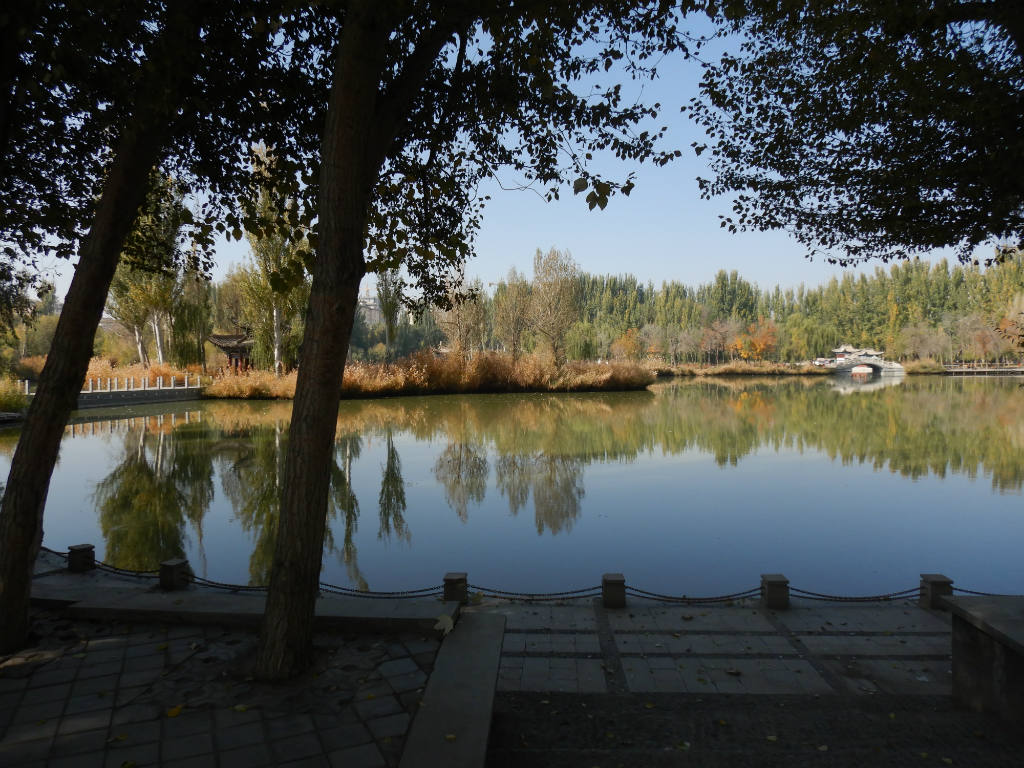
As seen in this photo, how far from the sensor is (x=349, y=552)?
688 centimetres

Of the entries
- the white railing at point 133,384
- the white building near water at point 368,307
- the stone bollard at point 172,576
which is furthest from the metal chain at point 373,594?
the white building near water at point 368,307

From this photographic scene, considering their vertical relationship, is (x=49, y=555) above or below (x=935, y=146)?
below

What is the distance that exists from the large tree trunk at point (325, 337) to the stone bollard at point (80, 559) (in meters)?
3.70

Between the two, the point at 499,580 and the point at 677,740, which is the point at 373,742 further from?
the point at 499,580

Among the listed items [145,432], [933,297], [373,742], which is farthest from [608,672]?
[933,297]

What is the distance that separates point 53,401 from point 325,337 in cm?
164

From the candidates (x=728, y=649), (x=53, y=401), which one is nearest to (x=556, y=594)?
(x=728, y=649)

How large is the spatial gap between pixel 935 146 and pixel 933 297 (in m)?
73.4

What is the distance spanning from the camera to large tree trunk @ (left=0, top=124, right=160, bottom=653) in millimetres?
3338

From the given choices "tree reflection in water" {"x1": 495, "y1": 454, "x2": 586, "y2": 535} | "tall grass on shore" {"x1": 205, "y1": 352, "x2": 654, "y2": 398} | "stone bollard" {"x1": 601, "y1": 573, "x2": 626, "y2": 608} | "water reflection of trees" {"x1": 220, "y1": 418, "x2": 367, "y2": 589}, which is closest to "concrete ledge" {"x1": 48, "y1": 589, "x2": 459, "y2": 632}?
"stone bollard" {"x1": 601, "y1": 573, "x2": 626, "y2": 608}

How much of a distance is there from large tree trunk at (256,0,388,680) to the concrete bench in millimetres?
2936

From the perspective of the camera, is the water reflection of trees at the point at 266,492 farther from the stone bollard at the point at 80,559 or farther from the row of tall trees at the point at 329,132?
the row of tall trees at the point at 329,132

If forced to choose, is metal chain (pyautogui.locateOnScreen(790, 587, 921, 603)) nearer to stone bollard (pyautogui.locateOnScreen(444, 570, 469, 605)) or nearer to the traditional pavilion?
stone bollard (pyautogui.locateOnScreen(444, 570, 469, 605))

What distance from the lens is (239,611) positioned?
3.51m
